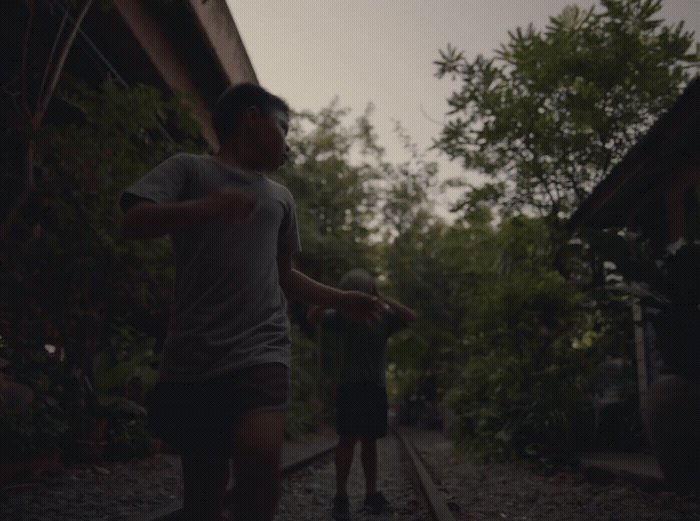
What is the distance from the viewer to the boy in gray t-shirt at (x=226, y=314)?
2.01 meters

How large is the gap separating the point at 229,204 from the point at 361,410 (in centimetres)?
372

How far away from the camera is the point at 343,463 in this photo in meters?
5.42

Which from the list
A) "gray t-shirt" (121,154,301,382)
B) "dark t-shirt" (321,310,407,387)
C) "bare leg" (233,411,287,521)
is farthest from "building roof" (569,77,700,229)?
"bare leg" (233,411,287,521)

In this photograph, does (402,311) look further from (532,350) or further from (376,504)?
(532,350)

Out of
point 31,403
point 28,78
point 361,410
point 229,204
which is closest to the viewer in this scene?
point 229,204

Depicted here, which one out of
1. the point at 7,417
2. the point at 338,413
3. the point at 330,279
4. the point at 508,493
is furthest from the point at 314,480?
the point at 330,279

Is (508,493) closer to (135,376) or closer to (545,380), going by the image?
(545,380)

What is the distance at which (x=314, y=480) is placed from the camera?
8.48 meters

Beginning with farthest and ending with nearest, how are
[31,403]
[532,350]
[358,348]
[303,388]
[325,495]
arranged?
[303,388] < [532,350] < [325,495] < [31,403] < [358,348]

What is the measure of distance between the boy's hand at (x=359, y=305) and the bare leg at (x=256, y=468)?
713mm

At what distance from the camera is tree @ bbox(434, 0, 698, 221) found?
11.8 meters

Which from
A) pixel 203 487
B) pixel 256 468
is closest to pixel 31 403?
pixel 203 487

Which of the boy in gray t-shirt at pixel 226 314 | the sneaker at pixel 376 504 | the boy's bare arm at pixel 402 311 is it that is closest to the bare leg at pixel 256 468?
the boy in gray t-shirt at pixel 226 314

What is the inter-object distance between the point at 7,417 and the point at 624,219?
1054 cm
